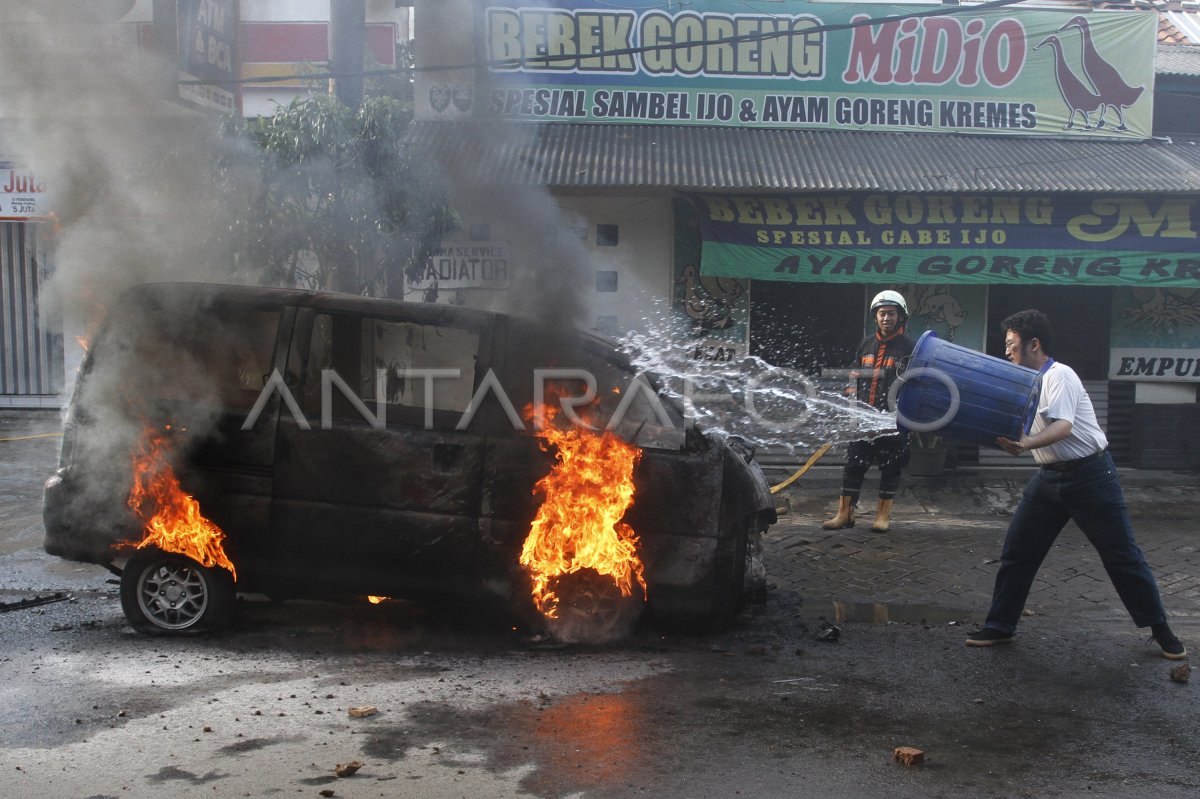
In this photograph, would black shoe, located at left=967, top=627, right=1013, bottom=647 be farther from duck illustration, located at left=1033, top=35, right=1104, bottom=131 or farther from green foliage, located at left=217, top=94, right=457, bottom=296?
duck illustration, located at left=1033, top=35, right=1104, bottom=131

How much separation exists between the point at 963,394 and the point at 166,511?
4458 millimetres

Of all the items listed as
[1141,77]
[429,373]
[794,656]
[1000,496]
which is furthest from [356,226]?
[1141,77]

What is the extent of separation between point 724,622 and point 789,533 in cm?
275

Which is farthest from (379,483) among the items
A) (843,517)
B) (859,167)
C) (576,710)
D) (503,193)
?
(859,167)

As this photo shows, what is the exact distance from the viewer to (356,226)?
318 inches

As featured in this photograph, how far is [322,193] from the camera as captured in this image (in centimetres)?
798

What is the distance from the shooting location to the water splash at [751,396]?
598 centimetres

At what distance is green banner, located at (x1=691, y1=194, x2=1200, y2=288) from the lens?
10.5 metres

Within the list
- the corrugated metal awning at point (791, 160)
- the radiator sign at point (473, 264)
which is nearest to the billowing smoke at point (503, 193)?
the corrugated metal awning at point (791, 160)

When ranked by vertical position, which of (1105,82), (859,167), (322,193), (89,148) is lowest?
(322,193)

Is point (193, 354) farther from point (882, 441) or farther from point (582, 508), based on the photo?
point (882, 441)

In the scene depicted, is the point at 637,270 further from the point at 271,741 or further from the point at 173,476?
the point at 271,741

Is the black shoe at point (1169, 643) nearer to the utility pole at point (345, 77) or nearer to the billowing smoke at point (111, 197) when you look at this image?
the billowing smoke at point (111, 197)

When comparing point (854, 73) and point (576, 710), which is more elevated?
point (854, 73)
